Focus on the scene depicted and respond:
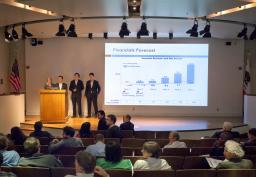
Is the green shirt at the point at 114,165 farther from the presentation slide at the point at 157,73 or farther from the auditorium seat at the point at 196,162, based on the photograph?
the presentation slide at the point at 157,73

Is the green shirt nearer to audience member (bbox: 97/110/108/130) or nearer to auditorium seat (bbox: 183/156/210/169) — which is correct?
auditorium seat (bbox: 183/156/210/169)

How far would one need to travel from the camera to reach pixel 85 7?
8344 millimetres

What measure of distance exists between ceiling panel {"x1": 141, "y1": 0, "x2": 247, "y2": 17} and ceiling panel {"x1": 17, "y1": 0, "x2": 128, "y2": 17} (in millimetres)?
515

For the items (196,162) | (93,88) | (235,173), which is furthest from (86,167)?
(93,88)

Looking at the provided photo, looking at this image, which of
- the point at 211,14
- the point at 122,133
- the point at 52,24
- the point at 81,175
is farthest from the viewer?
the point at 52,24

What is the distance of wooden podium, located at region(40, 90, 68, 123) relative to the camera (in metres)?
11.4

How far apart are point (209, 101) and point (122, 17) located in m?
5.83

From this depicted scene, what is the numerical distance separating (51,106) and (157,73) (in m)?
4.18

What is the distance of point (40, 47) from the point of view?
14.2 metres

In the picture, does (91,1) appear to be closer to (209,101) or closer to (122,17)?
(122,17)

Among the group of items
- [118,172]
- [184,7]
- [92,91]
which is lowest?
[118,172]

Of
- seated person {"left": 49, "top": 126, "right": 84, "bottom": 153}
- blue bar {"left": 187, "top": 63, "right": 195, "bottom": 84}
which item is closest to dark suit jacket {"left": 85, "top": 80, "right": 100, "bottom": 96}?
blue bar {"left": 187, "top": 63, "right": 195, "bottom": 84}

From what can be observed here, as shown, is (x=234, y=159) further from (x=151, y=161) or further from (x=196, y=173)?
(x=151, y=161)

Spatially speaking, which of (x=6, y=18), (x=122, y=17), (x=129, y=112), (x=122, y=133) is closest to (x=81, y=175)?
(x=122, y=133)
